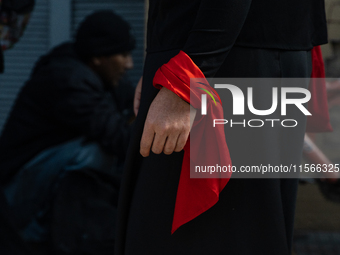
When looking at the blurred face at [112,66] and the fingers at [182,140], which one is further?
the blurred face at [112,66]

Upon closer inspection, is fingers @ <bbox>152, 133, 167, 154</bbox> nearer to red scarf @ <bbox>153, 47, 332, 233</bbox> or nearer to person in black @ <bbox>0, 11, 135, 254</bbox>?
red scarf @ <bbox>153, 47, 332, 233</bbox>

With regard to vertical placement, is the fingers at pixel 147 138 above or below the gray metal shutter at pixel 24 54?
above

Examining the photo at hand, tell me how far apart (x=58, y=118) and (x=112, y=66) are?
23.2 inches

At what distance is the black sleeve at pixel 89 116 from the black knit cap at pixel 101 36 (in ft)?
1.04

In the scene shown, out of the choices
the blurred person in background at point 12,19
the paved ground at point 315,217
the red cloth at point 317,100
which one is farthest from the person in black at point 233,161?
the paved ground at point 315,217

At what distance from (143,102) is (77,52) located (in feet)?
5.64

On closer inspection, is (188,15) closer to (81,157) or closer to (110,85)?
(81,157)

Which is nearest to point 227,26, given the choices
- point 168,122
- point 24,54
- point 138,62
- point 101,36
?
point 168,122

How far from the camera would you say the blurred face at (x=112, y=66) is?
2818 mm

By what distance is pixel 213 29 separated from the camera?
3.34 feet

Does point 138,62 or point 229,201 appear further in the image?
point 138,62

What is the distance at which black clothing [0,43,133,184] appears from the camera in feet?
7.95

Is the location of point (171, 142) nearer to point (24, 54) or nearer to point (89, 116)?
point (89, 116)

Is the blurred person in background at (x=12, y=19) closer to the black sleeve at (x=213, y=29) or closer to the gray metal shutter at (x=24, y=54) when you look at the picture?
the black sleeve at (x=213, y=29)
